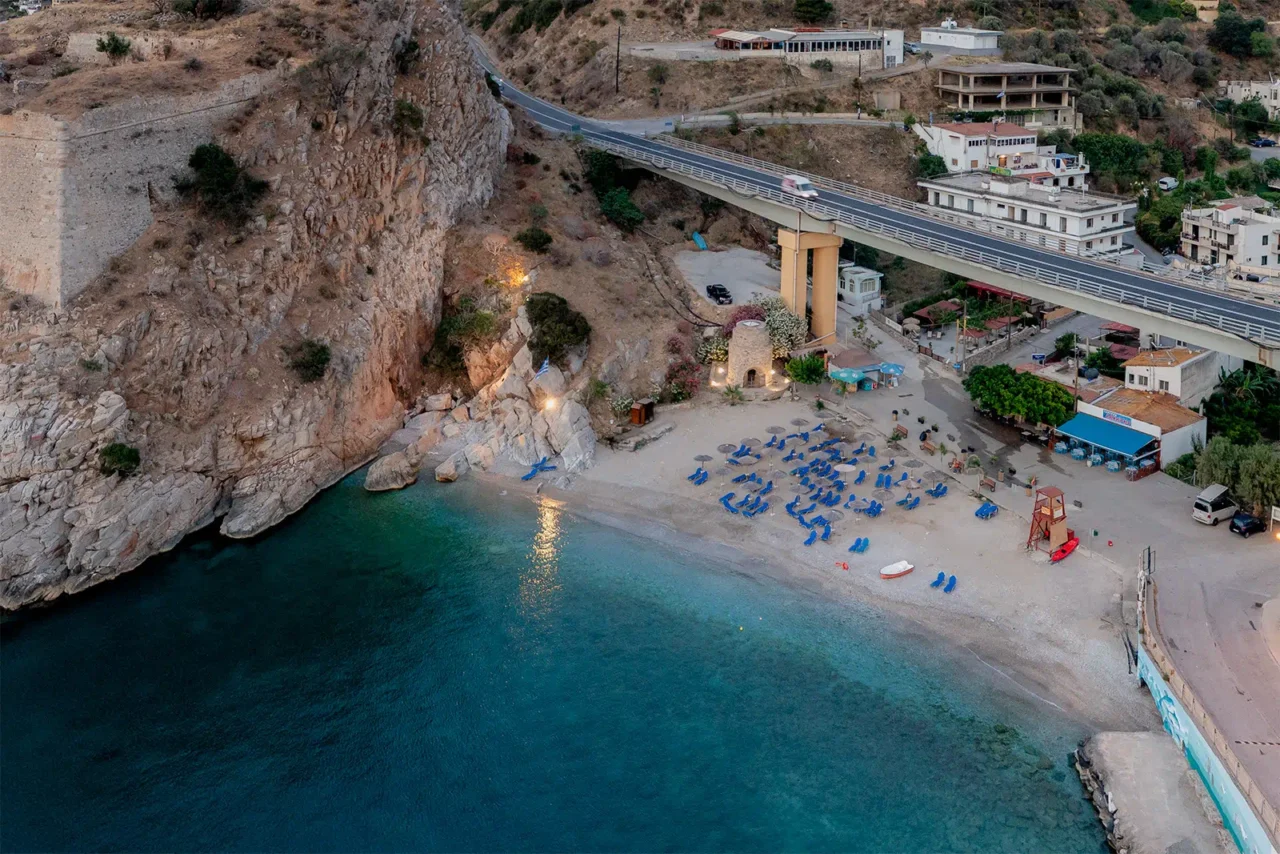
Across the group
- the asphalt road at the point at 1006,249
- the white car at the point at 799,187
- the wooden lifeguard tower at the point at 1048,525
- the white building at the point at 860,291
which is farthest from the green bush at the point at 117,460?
the white building at the point at 860,291

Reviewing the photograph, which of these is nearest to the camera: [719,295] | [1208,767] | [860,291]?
[1208,767]

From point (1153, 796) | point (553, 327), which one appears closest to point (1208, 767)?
point (1153, 796)

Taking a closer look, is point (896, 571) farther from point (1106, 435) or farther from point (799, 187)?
point (799, 187)

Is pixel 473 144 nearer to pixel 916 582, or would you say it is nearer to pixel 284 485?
pixel 284 485

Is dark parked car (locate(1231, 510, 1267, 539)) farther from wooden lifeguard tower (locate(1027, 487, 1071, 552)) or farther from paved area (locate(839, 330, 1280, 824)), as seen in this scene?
wooden lifeguard tower (locate(1027, 487, 1071, 552))

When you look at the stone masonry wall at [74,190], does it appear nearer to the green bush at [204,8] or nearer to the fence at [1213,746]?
the green bush at [204,8]


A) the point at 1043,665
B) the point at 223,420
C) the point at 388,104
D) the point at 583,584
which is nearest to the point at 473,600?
the point at 583,584
